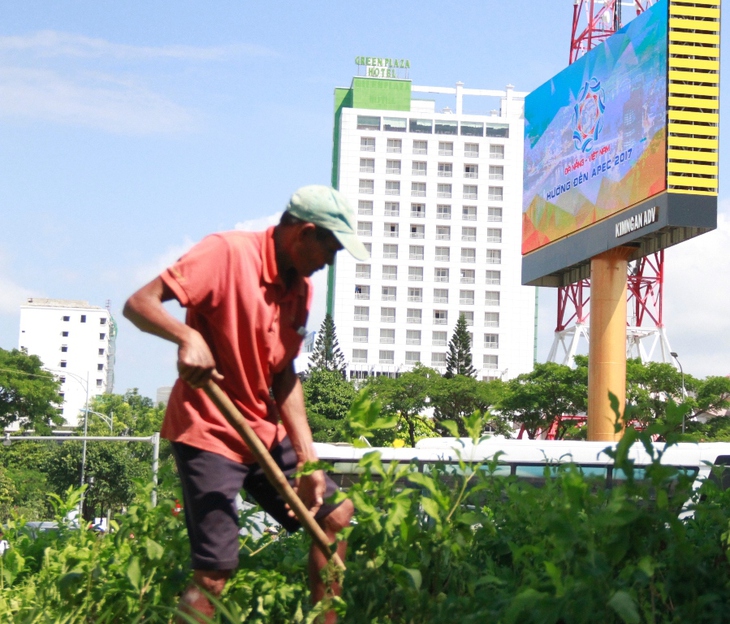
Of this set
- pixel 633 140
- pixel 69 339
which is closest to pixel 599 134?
pixel 633 140

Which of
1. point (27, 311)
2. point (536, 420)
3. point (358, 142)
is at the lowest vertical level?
point (536, 420)

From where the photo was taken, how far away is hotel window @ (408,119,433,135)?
305ft

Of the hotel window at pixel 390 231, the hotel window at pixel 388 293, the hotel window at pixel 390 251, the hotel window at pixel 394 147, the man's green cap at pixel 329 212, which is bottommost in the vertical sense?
the man's green cap at pixel 329 212

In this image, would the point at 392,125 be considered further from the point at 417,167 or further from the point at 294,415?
the point at 294,415

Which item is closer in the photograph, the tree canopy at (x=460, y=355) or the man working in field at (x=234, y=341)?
the man working in field at (x=234, y=341)

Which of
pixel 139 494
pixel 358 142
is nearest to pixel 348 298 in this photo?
pixel 358 142

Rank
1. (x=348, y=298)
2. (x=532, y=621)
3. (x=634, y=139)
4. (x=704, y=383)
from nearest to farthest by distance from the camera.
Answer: (x=532, y=621) < (x=634, y=139) < (x=704, y=383) < (x=348, y=298)

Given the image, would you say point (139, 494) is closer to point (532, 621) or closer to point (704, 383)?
point (532, 621)

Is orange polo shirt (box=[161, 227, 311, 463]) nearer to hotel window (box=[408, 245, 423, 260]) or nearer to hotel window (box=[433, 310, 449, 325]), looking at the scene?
hotel window (box=[433, 310, 449, 325])

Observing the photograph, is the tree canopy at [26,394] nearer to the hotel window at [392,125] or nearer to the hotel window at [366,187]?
the hotel window at [366,187]

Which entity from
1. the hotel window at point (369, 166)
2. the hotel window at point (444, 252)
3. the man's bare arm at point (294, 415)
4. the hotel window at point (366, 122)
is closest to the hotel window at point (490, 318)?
the hotel window at point (444, 252)

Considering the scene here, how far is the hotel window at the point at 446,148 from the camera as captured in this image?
3674 inches

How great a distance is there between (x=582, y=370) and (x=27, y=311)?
8302 centimetres

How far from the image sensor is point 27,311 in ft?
365
